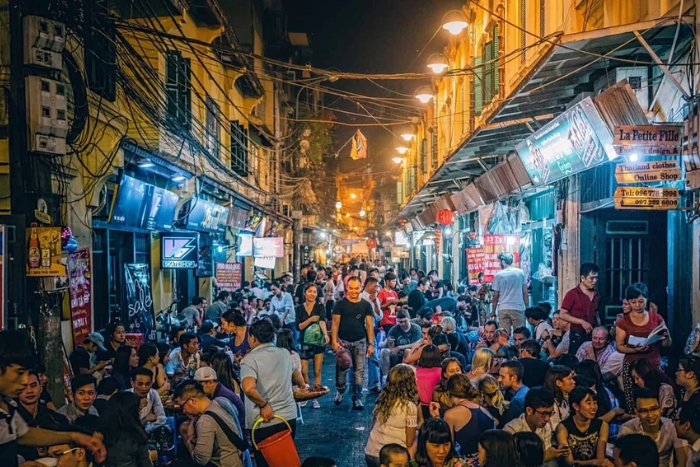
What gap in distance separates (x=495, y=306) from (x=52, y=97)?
8.38 metres

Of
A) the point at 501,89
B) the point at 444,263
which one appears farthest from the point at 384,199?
the point at 501,89

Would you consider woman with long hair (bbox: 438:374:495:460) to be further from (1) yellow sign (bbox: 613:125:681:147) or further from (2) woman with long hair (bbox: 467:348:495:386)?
(1) yellow sign (bbox: 613:125:681:147)

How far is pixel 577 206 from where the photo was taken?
11.3 meters

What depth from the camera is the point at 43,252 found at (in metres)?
7.05

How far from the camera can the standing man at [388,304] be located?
517 inches

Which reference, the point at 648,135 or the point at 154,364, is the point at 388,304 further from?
the point at 648,135

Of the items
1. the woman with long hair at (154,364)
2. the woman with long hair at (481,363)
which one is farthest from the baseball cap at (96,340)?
the woman with long hair at (481,363)

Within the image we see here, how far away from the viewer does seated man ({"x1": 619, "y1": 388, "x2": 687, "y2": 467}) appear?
5309mm

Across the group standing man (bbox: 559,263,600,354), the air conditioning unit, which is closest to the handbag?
standing man (bbox: 559,263,600,354)

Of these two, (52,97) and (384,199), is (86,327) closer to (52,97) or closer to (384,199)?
(52,97)

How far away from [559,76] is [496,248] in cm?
585

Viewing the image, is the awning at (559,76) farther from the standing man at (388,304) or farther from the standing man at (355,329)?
the standing man at (355,329)

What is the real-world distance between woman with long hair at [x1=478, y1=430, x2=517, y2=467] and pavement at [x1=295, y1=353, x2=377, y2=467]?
3.75 metres

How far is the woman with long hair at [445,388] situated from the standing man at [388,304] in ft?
19.6
